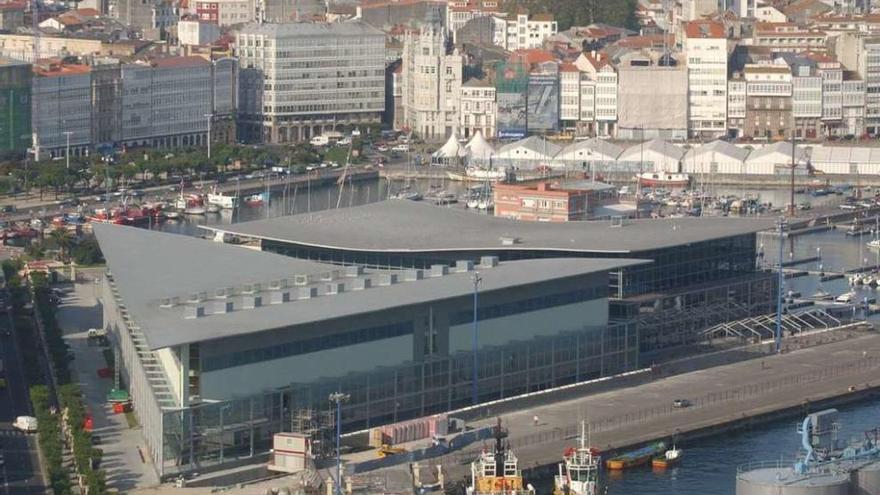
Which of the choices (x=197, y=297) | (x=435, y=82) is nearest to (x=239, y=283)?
(x=197, y=297)

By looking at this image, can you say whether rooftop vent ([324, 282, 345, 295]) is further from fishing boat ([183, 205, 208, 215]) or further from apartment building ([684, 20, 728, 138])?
apartment building ([684, 20, 728, 138])

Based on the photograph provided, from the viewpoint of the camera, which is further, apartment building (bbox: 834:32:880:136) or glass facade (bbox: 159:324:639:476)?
apartment building (bbox: 834:32:880:136)

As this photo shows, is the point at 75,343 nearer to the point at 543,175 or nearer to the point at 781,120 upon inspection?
the point at 543,175

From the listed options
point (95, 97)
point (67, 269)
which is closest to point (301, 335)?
point (67, 269)

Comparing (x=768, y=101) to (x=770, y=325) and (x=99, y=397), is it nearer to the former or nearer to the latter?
(x=770, y=325)

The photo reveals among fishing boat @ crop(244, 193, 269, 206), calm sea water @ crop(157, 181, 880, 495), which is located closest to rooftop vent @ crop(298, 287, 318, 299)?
calm sea water @ crop(157, 181, 880, 495)

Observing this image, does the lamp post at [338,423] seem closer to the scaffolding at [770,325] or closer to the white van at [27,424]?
the white van at [27,424]
